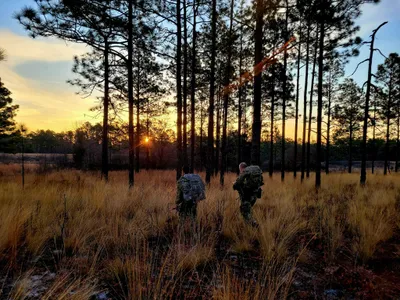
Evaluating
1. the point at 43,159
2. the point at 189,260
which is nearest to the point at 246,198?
the point at 189,260

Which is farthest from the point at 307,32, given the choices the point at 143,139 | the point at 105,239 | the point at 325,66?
the point at 143,139

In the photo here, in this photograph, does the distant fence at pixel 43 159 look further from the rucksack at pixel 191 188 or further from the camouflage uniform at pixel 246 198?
the camouflage uniform at pixel 246 198

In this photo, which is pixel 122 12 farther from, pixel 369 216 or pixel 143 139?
pixel 143 139

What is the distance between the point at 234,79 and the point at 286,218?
11434mm

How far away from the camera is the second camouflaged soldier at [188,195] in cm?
477

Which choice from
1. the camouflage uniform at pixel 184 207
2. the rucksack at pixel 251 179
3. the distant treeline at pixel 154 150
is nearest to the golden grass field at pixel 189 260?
the camouflage uniform at pixel 184 207

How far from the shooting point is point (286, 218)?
5.05 m

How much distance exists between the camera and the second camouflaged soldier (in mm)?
4770

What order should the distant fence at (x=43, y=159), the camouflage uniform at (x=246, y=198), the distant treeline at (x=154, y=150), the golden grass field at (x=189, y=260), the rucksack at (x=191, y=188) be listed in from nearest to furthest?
1. the golden grass field at (x=189, y=260)
2. the rucksack at (x=191, y=188)
3. the camouflage uniform at (x=246, y=198)
4. the distant treeline at (x=154, y=150)
5. the distant fence at (x=43, y=159)

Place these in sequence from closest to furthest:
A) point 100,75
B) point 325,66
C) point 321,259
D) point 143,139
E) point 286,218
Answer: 1. point 321,259
2. point 286,218
3. point 100,75
4. point 325,66
5. point 143,139

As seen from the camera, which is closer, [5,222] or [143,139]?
[5,222]

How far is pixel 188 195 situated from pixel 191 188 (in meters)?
0.16

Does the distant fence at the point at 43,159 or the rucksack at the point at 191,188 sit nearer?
the rucksack at the point at 191,188

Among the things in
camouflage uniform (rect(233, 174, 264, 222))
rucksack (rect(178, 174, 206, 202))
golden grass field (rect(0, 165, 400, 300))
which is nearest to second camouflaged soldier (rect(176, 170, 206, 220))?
rucksack (rect(178, 174, 206, 202))
